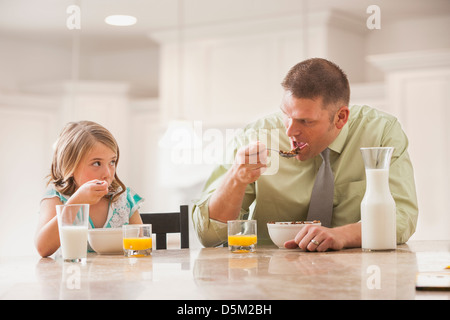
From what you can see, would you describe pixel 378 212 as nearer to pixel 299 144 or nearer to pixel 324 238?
pixel 324 238

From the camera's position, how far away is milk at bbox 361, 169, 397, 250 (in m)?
1.49

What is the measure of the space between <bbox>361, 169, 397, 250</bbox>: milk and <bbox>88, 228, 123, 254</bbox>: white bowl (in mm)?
615

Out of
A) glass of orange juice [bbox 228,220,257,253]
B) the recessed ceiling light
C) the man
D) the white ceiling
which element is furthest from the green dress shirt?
the recessed ceiling light

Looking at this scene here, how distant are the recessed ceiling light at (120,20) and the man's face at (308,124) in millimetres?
3210

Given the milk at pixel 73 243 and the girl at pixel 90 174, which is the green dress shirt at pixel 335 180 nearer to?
the girl at pixel 90 174

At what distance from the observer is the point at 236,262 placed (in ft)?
4.33

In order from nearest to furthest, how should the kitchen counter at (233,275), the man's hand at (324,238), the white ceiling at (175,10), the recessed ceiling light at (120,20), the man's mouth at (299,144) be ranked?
the kitchen counter at (233,275)
the man's hand at (324,238)
the man's mouth at (299,144)
the white ceiling at (175,10)
the recessed ceiling light at (120,20)

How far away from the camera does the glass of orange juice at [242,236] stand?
1.52m

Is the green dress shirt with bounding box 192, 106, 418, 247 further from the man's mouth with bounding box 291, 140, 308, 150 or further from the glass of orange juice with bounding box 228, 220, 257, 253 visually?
the glass of orange juice with bounding box 228, 220, 257, 253

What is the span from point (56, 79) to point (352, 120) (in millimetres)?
4281

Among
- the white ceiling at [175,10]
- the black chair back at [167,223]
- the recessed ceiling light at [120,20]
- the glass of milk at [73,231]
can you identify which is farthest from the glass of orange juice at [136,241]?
the recessed ceiling light at [120,20]

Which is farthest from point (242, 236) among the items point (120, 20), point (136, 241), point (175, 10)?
point (120, 20)

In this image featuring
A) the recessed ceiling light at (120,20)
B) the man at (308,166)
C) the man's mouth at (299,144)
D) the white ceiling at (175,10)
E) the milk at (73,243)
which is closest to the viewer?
the milk at (73,243)
